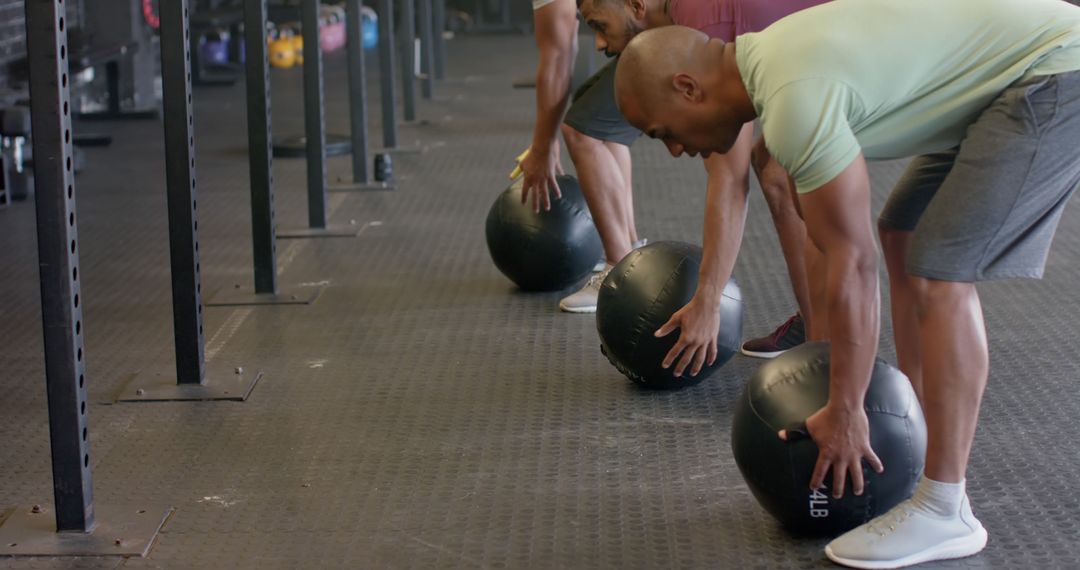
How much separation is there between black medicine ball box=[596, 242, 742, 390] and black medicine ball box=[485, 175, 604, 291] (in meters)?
0.70

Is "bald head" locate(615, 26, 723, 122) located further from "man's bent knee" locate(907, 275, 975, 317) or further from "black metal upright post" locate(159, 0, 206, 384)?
"black metal upright post" locate(159, 0, 206, 384)

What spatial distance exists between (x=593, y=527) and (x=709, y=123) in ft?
2.48

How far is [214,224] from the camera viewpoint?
5.12m

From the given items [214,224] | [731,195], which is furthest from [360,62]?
[731,195]

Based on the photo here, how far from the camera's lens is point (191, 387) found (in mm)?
3129

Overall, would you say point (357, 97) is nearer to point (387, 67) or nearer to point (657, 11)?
point (387, 67)

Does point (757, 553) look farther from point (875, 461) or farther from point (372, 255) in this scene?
point (372, 255)

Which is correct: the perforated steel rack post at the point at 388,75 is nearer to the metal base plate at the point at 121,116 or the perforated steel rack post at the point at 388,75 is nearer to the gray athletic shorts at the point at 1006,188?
the metal base plate at the point at 121,116

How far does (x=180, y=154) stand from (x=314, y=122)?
5.07 ft

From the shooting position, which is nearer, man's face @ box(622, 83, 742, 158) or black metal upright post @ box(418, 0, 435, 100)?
man's face @ box(622, 83, 742, 158)

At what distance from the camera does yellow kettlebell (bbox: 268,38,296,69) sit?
9883 millimetres

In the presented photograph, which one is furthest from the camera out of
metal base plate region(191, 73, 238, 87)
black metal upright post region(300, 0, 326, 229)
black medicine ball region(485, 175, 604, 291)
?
metal base plate region(191, 73, 238, 87)

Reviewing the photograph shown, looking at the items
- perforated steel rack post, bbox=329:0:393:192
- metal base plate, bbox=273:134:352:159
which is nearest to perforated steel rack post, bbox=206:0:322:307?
perforated steel rack post, bbox=329:0:393:192

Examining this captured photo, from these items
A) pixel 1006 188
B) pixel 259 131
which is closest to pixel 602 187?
pixel 259 131
